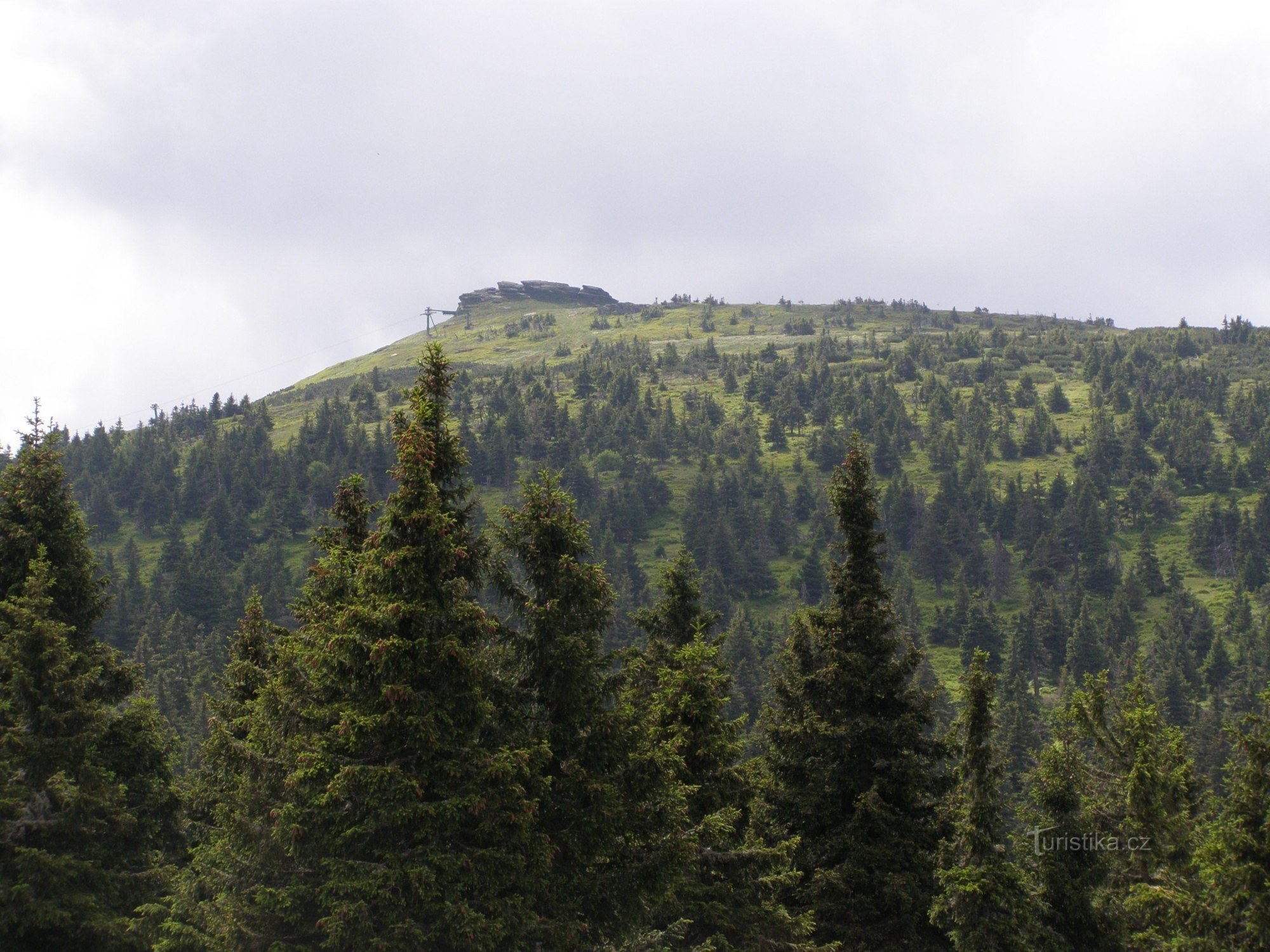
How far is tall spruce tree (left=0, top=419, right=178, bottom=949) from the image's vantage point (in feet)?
77.0

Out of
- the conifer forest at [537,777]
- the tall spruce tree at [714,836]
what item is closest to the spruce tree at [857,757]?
the conifer forest at [537,777]

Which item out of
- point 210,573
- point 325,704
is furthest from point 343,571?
point 210,573

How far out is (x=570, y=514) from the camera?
2116 centimetres

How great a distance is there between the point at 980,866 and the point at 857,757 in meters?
4.23

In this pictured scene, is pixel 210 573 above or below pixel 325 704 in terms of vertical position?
below

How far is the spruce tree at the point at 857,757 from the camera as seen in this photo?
2469 cm

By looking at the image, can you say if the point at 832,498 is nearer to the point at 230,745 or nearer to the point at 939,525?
the point at 230,745

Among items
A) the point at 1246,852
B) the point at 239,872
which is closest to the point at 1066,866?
the point at 1246,852

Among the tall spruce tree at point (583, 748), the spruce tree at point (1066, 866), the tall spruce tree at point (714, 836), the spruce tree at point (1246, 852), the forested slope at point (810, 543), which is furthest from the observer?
the forested slope at point (810, 543)

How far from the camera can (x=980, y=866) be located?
22.7 meters

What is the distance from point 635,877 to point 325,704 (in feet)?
23.6

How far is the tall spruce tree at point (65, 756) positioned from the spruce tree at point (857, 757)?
640 inches

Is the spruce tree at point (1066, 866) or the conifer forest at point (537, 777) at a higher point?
the conifer forest at point (537, 777)

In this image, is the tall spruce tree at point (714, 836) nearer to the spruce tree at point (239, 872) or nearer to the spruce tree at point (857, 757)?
the spruce tree at point (857, 757)
